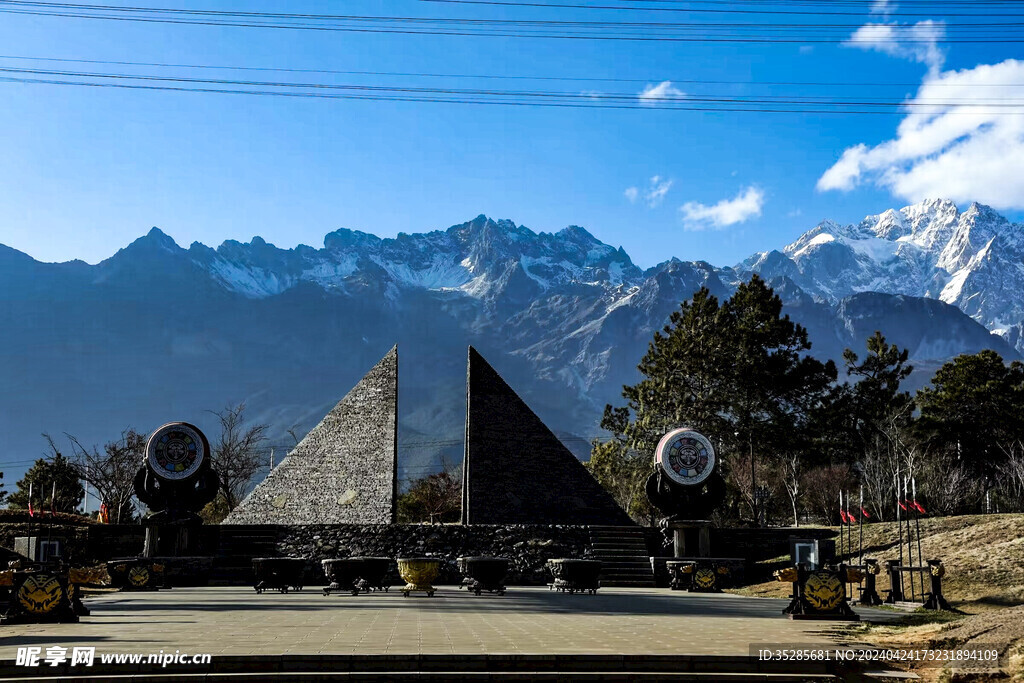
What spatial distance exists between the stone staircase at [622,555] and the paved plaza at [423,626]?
5.38m

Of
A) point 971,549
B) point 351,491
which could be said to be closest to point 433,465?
point 351,491

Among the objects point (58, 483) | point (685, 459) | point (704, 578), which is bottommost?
point (704, 578)

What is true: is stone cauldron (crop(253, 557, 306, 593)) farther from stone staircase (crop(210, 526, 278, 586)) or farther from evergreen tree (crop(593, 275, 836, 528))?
evergreen tree (crop(593, 275, 836, 528))

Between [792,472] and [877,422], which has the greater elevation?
[877,422]

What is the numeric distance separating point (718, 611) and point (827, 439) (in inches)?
1219

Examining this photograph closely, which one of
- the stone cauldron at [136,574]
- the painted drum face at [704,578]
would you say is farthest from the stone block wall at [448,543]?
the painted drum face at [704,578]

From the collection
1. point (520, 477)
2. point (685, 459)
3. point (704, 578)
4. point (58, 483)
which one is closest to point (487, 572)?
point (704, 578)

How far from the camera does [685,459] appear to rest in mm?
23516

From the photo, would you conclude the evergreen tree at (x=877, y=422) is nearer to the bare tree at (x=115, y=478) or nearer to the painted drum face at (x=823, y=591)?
the painted drum face at (x=823, y=591)

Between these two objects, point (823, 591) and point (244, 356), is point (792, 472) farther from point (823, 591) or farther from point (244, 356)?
point (244, 356)

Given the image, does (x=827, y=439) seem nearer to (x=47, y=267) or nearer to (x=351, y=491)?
(x=351, y=491)

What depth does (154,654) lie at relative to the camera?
25.8ft

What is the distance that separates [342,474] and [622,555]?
8.18 m

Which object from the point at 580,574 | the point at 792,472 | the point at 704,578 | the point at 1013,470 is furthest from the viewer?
the point at 792,472
